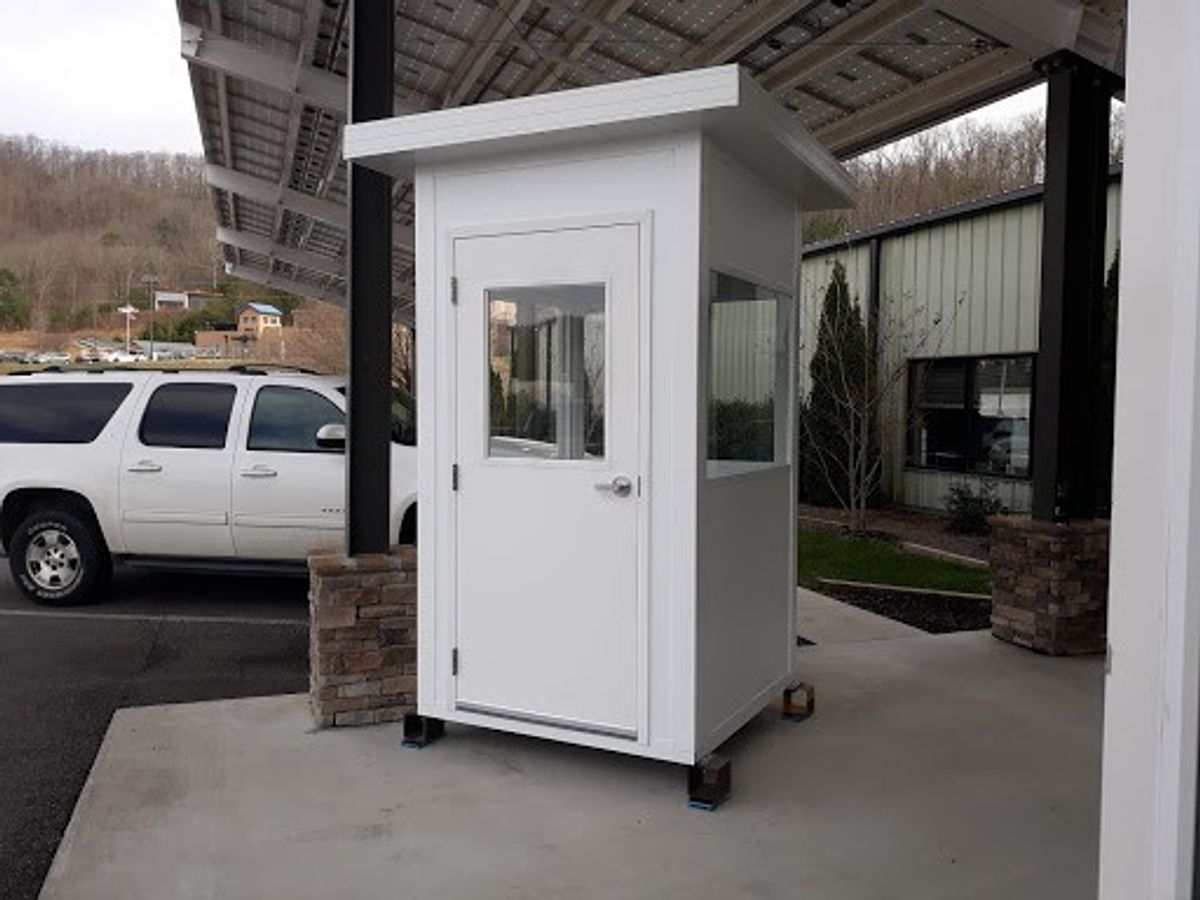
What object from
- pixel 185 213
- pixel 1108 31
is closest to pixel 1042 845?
pixel 1108 31

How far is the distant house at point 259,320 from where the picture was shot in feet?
173

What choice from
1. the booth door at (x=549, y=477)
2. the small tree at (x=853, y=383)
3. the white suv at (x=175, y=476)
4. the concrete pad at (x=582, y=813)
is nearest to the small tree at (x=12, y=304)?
the small tree at (x=853, y=383)

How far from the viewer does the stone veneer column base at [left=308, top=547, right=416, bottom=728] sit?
491 centimetres

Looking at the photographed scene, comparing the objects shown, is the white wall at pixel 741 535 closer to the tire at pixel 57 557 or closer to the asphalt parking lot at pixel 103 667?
the asphalt parking lot at pixel 103 667

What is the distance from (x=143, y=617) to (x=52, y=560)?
97 centimetres

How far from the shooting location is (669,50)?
7711 mm

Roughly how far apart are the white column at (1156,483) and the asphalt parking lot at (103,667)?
3464mm

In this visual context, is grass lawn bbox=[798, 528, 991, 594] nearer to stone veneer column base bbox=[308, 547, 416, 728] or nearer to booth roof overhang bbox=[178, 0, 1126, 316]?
booth roof overhang bbox=[178, 0, 1126, 316]

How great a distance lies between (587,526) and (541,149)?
160cm

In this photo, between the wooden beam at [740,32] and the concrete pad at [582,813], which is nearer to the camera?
the concrete pad at [582,813]

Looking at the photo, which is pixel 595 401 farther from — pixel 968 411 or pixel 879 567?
pixel 968 411

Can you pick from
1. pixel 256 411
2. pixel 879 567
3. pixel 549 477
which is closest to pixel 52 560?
pixel 256 411

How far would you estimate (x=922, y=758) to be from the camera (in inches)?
188

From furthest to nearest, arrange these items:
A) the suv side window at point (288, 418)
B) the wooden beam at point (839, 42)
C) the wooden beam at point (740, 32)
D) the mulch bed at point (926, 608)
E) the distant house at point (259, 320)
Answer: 1. the distant house at point (259, 320)
2. the suv side window at point (288, 418)
3. the mulch bed at point (926, 608)
4. the wooden beam at point (740, 32)
5. the wooden beam at point (839, 42)
